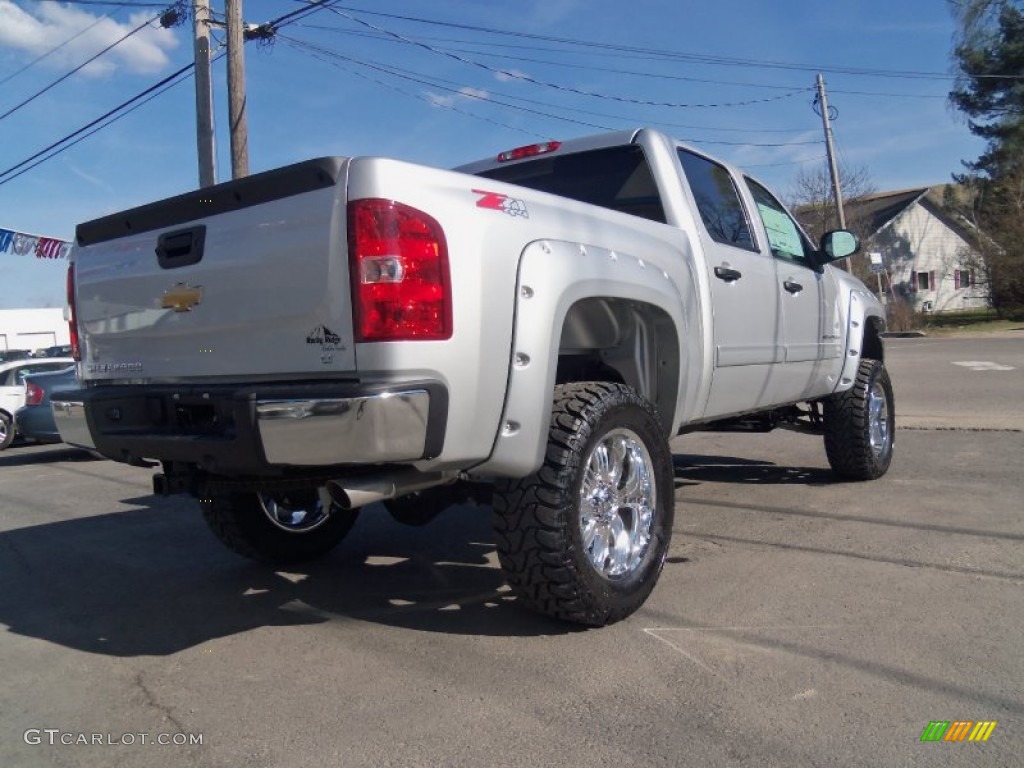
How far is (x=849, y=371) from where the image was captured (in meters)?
6.48

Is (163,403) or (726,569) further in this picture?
(726,569)

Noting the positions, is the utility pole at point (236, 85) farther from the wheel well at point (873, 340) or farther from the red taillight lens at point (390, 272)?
the red taillight lens at point (390, 272)

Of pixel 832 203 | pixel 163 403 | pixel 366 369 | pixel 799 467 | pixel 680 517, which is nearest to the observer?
pixel 366 369

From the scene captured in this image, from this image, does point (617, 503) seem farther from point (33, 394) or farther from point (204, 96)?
point (204, 96)

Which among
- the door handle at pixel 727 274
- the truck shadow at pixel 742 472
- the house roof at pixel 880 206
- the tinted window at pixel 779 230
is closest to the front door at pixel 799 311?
the tinted window at pixel 779 230

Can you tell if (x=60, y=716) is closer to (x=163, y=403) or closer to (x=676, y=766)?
(x=163, y=403)

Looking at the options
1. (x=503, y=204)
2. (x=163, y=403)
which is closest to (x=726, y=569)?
(x=503, y=204)

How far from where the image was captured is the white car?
1373cm

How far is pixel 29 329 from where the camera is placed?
156ft

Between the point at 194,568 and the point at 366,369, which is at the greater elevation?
the point at 366,369

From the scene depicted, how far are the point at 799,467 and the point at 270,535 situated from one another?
4699 mm

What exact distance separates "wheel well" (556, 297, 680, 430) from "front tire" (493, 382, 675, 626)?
0.38 meters

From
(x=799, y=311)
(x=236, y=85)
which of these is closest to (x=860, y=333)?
(x=799, y=311)

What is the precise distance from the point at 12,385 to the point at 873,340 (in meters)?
12.8
